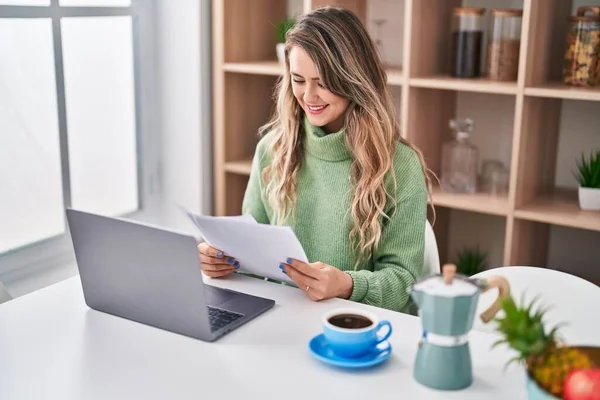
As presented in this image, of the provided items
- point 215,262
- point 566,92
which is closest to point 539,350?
point 215,262

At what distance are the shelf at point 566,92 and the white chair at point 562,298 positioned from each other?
723 mm

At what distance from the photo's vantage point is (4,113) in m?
2.23

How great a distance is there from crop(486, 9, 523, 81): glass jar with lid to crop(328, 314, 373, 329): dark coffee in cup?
1313 mm

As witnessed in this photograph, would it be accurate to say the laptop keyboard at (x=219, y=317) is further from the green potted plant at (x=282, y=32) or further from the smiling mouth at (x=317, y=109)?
the green potted plant at (x=282, y=32)

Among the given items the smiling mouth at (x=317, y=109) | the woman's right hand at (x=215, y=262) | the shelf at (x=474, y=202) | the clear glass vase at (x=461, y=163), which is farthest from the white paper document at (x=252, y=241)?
the clear glass vase at (x=461, y=163)

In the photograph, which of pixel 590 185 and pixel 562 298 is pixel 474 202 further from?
pixel 562 298

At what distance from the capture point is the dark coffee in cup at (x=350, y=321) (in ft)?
4.24

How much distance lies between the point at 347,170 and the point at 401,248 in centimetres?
24

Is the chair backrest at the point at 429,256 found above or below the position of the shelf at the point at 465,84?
below

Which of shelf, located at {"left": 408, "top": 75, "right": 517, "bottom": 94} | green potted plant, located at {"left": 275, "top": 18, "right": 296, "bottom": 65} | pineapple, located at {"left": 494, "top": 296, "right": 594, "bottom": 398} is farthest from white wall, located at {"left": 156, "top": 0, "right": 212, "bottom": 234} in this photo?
pineapple, located at {"left": 494, "top": 296, "right": 594, "bottom": 398}

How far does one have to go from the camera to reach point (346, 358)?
1261mm

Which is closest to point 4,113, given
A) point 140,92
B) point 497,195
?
point 140,92

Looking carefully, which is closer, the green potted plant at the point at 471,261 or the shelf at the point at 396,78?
the shelf at the point at 396,78

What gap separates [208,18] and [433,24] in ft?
2.72
